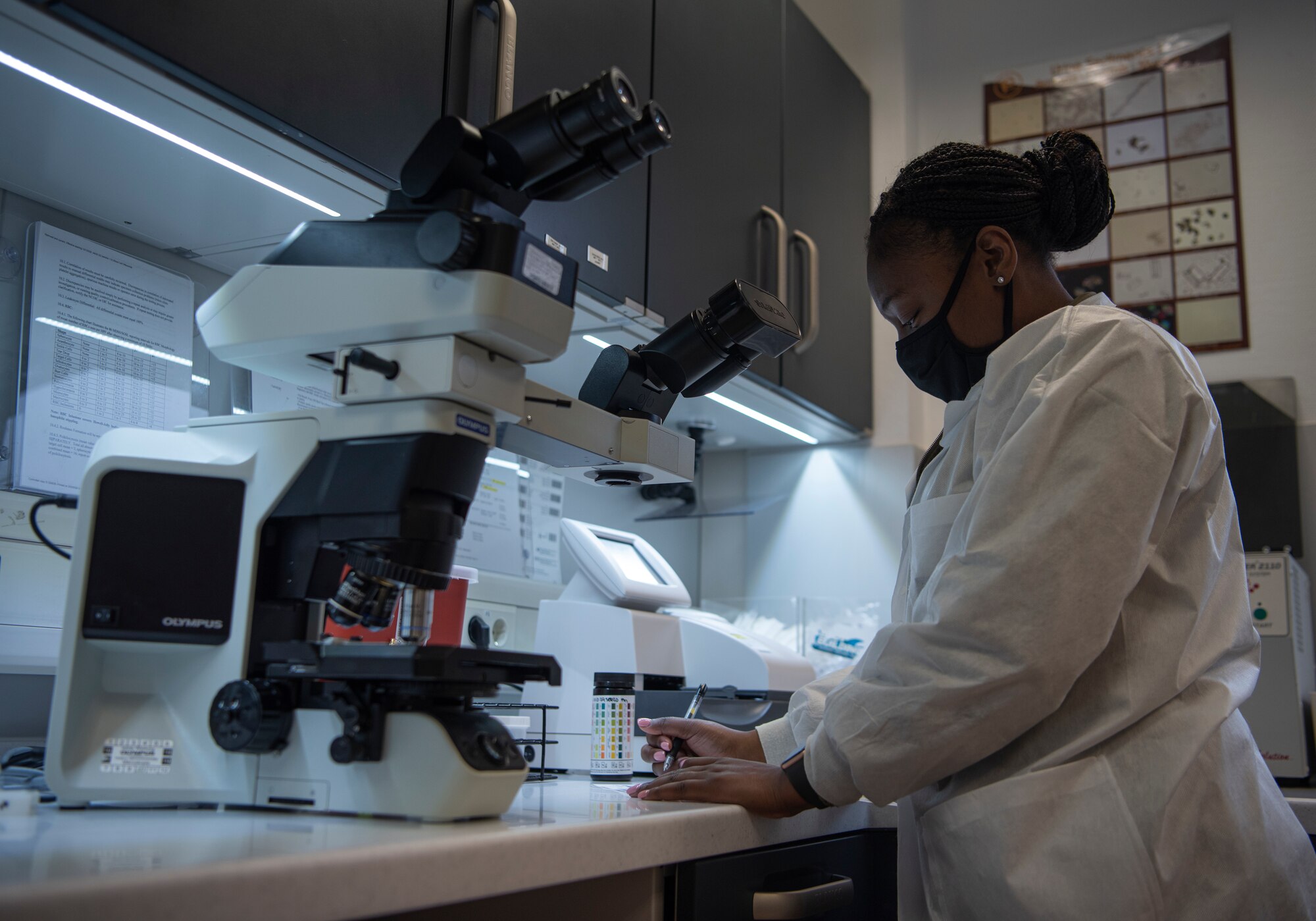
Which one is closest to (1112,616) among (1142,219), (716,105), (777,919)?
(777,919)

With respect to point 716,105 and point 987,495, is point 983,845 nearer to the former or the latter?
point 987,495

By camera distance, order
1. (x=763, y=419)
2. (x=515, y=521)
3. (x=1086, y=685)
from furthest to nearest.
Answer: (x=763, y=419)
(x=515, y=521)
(x=1086, y=685)

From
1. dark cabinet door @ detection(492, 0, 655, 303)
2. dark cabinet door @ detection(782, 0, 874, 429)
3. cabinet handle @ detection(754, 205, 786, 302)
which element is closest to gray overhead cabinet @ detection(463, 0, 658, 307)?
dark cabinet door @ detection(492, 0, 655, 303)

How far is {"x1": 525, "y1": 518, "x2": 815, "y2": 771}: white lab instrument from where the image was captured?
1.55m

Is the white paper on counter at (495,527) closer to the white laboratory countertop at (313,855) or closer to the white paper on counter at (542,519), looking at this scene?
the white paper on counter at (542,519)

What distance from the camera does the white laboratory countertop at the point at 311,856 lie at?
531 mm

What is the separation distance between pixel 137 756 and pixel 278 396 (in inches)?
29.2

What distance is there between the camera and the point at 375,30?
1.18 metres

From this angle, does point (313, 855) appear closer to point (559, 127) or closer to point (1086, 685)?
point (559, 127)

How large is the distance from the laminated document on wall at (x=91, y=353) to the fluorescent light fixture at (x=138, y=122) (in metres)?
0.31

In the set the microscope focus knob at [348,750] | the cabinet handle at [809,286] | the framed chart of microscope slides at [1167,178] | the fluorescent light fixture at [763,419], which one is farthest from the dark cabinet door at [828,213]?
the microscope focus knob at [348,750]

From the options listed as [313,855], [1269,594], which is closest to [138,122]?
[313,855]

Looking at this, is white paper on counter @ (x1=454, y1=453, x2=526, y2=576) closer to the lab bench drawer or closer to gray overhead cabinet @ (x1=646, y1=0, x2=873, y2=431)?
gray overhead cabinet @ (x1=646, y1=0, x2=873, y2=431)

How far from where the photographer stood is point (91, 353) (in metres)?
1.32
